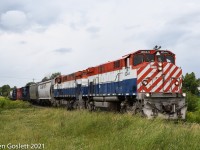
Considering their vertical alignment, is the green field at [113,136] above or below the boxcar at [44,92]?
below

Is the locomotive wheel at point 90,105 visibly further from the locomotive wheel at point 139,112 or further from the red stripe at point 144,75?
the red stripe at point 144,75

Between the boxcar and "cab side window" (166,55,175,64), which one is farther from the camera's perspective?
the boxcar

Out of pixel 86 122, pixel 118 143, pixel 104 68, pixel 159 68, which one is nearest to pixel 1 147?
pixel 118 143

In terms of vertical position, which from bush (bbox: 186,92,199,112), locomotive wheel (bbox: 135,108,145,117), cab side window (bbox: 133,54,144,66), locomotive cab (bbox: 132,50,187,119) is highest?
cab side window (bbox: 133,54,144,66)

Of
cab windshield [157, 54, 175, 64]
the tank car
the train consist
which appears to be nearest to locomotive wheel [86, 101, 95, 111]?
the train consist

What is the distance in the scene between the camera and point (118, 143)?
8.85 meters

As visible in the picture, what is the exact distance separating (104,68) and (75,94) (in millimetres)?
9262

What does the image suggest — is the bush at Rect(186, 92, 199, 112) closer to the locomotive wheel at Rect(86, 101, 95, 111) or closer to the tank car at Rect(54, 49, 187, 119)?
the locomotive wheel at Rect(86, 101, 95, 111)

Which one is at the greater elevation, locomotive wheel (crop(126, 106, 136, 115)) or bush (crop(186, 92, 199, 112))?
locomotive wheel (crop(126, 106, 136, 115))

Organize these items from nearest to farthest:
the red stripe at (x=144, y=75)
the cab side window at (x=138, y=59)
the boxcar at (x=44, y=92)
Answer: the red stripe at (x=144, y=75) < the cab side window at (x=138, y=59) < the boxcar at (x=44, y=92)

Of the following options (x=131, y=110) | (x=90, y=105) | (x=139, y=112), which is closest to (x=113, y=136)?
(x=139, y=112)

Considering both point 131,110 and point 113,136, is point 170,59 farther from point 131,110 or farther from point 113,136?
point 113,136

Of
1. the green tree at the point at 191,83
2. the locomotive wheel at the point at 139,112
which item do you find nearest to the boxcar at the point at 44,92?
the locomotive wheel at the point at 139,112

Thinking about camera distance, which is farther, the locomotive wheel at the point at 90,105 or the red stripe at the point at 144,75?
the locomotive wheel at the point at 90,105
